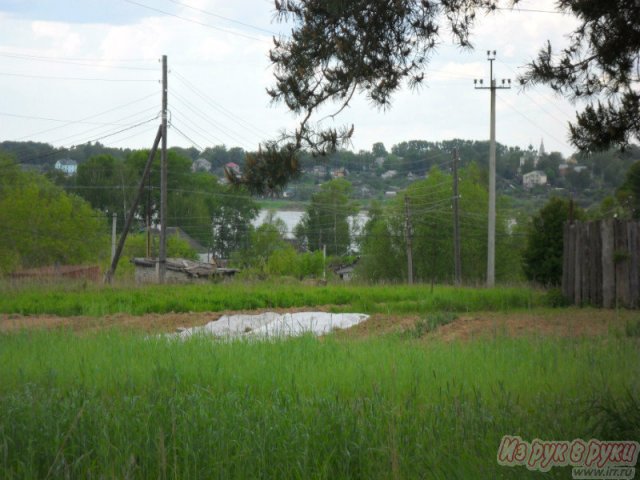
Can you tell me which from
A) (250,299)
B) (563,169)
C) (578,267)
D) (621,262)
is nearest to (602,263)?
(621,262)

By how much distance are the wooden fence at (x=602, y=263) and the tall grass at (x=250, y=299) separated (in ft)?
4.69

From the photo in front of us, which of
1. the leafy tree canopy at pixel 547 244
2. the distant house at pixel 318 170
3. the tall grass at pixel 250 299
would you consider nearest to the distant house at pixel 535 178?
the leafy tree canopy at pixel 547 244

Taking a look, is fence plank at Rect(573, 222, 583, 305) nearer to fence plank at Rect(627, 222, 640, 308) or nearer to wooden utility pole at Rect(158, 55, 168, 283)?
fence plank at Rect(627, 222, 640, 308)

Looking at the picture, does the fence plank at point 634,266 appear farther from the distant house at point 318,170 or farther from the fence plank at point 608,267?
the distant house at point 318,170

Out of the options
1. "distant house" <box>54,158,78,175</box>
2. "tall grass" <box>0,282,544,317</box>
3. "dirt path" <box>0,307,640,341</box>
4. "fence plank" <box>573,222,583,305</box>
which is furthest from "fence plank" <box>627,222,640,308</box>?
"distant house" <box>54,158,78,175</box>

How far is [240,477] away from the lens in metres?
5.74

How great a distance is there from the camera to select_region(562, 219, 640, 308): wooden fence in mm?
18719

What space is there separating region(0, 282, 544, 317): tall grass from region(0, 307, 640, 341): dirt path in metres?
1.14

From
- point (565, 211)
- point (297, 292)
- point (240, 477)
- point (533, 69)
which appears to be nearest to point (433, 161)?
point (565, 211)

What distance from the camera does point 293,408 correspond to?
7.12 meters

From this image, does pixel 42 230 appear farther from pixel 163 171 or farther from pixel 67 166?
pixel 163 171

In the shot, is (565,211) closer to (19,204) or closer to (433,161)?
(433,161)

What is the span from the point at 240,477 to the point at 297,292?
1822 centimetres

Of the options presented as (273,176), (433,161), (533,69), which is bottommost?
(273,176)
